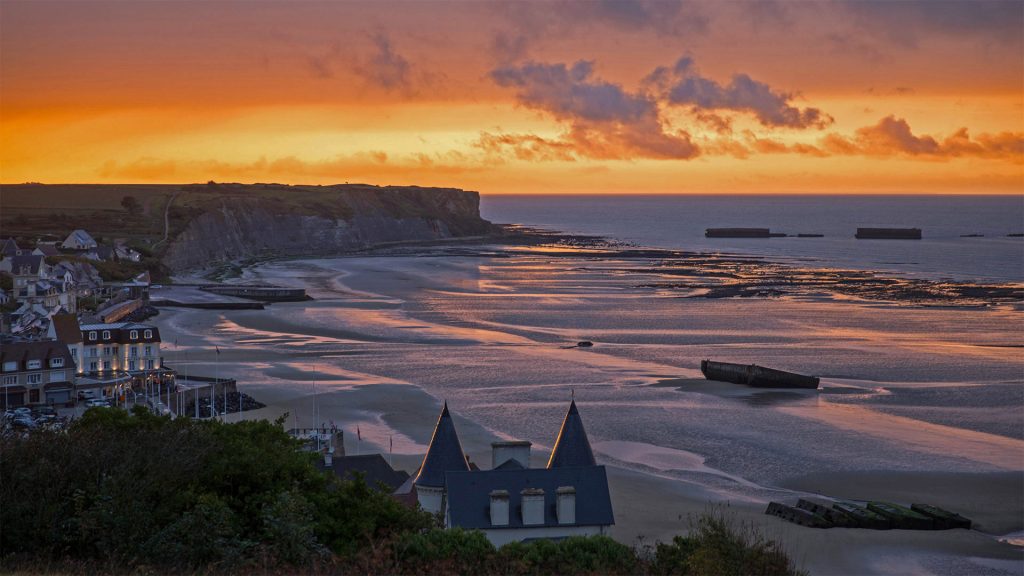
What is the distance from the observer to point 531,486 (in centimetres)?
2417

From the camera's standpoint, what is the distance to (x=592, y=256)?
154 metres

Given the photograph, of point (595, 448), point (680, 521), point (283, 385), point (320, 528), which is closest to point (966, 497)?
point (680, 521)

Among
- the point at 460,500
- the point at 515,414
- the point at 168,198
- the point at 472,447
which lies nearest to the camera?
the point at 460,500

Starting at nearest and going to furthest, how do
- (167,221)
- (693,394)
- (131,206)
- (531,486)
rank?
1. (531,486)
2. (693,394)
3. (167,221)
4. (131,206)

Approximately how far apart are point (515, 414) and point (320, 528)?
26360 mm

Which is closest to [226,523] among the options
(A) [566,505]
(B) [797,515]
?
(A) [566,505]

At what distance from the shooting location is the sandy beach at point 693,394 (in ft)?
112

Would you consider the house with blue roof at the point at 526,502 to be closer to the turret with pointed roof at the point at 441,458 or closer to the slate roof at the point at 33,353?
the turret with pointed roof at the point at 441,458

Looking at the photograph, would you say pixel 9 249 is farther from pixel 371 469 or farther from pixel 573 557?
pixel 573 557

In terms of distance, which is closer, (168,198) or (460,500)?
(460,500)

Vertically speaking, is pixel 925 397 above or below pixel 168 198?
below

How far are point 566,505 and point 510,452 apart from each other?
10.4ft

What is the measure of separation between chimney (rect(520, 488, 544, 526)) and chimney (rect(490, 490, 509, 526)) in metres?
0.38

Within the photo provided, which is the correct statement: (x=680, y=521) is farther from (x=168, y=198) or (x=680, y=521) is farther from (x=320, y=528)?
(x=168, y=198)
